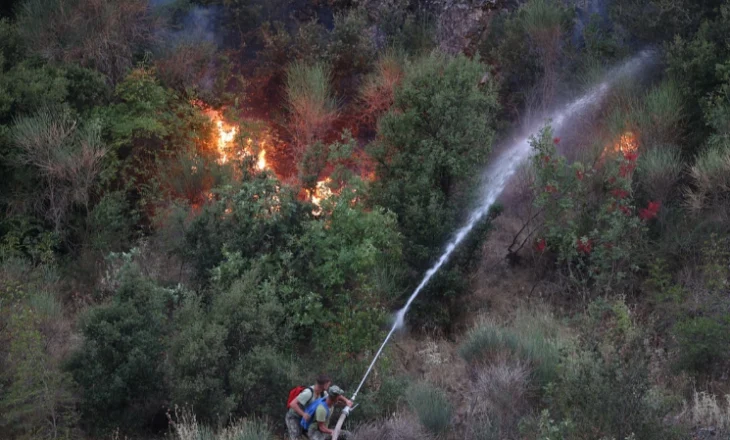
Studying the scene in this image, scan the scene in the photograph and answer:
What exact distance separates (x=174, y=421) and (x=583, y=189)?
9.00 meters

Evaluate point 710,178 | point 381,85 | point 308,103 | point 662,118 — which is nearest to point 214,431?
point 308,103

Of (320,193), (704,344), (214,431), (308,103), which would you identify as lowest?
(704,344)

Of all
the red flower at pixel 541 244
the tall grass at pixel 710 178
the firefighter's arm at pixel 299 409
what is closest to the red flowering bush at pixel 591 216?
the red flower at pixel 541 244

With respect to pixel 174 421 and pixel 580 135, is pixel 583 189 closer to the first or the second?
pixel 580 135

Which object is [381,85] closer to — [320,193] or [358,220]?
[320,193]

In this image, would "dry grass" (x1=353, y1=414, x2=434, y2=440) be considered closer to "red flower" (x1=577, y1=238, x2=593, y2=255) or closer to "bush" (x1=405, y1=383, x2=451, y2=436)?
"bush" (x1=405, y1=383, x2=451, y2=436)

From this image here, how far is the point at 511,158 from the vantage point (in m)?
19.4


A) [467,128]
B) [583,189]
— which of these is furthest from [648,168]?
[467,128]

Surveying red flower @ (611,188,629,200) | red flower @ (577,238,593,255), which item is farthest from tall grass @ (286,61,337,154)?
red flower @ (611,188,629,200)

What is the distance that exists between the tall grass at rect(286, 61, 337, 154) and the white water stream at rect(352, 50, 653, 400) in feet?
13.5

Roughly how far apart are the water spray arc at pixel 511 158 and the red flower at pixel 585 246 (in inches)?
71.8

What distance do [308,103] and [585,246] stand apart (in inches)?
282

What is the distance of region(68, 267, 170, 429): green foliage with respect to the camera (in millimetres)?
12148

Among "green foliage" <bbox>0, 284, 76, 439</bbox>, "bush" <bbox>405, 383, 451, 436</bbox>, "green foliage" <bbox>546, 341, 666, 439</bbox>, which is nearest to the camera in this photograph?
"green foliage" <bbox>546, 341, 666, 439</bbox>
